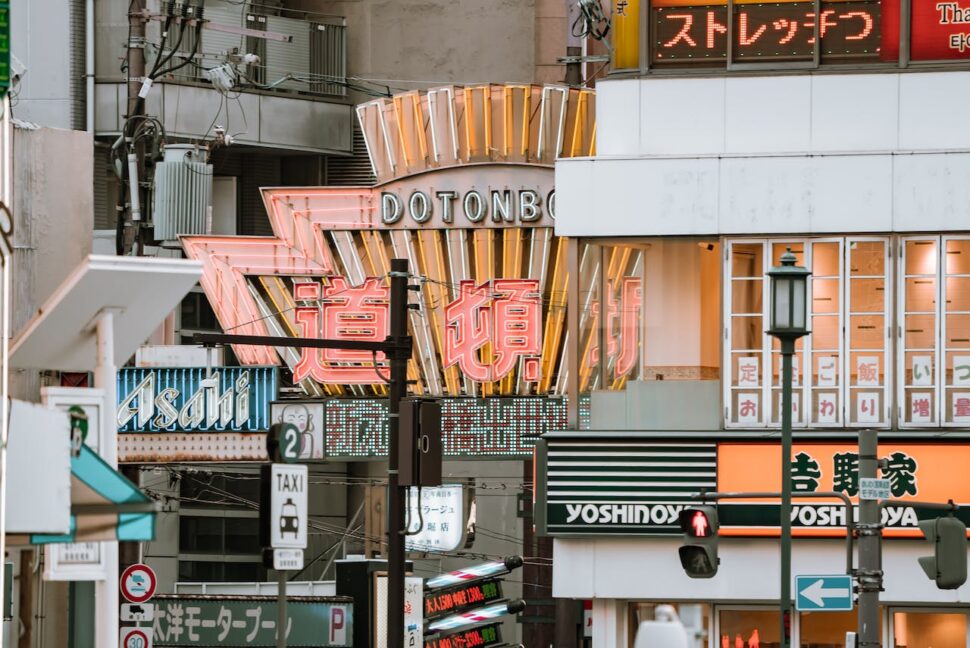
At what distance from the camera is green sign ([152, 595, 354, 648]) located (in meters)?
29.2

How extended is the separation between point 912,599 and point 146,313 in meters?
14.9

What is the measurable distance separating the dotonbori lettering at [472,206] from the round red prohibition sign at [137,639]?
11193 millimetres

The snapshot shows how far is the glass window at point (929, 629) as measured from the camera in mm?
26047

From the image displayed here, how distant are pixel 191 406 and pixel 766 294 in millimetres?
14339

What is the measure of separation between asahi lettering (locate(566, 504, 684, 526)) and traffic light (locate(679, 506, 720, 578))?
483 centimetres

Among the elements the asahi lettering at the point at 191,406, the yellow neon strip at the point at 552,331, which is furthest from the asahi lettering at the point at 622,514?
the asahi lettering at the point at 191,406

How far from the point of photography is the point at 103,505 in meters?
12.0

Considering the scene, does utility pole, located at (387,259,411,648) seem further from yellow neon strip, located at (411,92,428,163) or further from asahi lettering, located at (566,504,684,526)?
yellow neon strip, located at (411,92,428,163)

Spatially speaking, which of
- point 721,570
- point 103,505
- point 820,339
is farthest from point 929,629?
point 103,505

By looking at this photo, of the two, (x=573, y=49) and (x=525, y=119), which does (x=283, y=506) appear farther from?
(x=573, y=49)

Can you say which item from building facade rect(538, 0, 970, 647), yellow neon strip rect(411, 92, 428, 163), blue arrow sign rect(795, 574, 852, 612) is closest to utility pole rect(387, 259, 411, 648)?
building facade rect(538, 0, 970, 647)

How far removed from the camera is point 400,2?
43281 millimetres

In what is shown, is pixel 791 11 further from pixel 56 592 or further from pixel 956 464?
pixel 56 592

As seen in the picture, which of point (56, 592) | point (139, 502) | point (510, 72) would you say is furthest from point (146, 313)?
point (510, 72)
